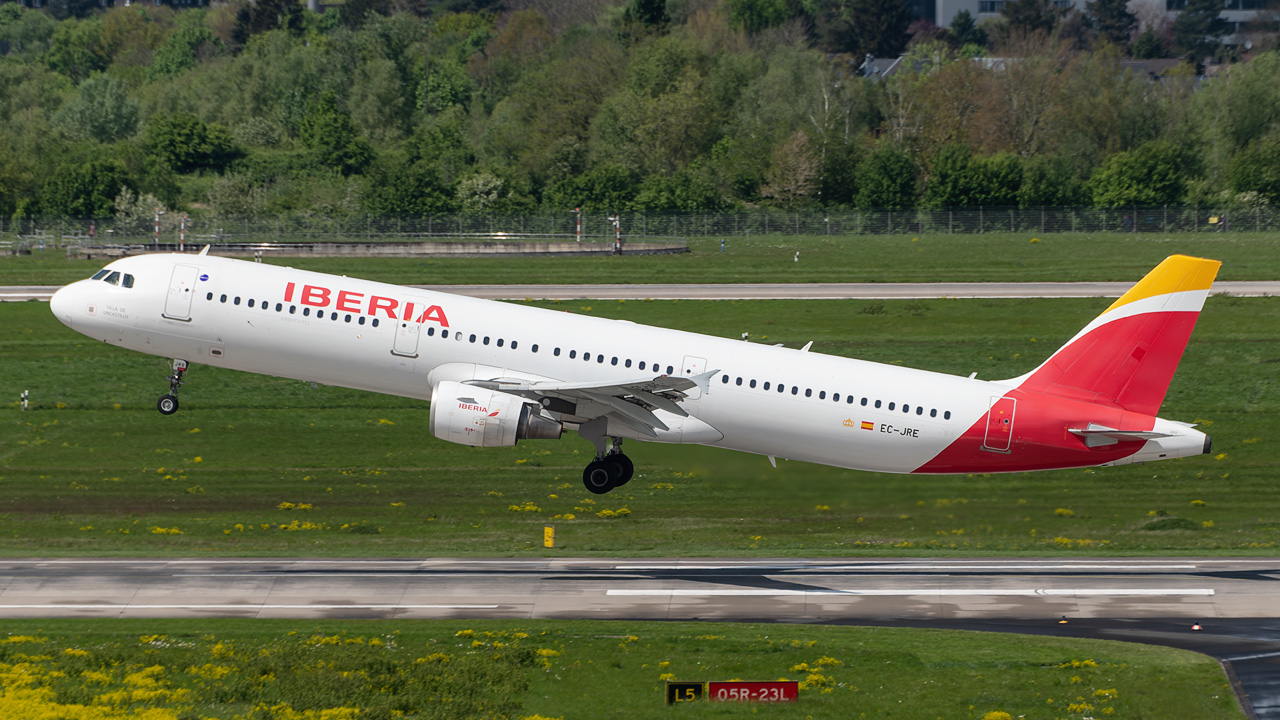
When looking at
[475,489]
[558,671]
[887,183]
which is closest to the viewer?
[558,671]

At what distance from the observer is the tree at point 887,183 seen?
133875 mm

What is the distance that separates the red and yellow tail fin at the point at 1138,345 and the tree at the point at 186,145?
11340 centimetres

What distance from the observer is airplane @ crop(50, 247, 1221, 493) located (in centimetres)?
4344

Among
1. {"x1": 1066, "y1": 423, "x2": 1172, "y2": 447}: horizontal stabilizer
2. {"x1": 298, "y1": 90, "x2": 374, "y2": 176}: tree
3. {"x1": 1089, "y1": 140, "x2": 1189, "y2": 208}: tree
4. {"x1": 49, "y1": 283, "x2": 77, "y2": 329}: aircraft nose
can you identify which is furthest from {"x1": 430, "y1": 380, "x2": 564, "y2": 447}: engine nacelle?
{"x1": 298, "y1": 90, "x2": 374, "y2": 176}: tree

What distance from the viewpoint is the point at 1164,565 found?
49.5m

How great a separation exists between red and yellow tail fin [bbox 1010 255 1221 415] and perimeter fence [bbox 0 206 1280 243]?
6592 centimetres

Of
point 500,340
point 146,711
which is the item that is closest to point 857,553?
point 500,340

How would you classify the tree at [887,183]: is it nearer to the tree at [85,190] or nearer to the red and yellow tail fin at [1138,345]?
the tree at [85,190]

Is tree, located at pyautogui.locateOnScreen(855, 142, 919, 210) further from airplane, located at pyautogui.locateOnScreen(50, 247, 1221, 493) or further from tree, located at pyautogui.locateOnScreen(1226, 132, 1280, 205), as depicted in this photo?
airplane, located at pyautogui.locateOnScreen(50, 247, 1221, 493)

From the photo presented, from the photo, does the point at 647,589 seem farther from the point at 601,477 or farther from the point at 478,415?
the point at 478,415

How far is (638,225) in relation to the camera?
4779 inches

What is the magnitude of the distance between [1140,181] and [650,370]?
10201cm

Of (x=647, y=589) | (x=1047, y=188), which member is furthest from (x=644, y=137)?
(x=647, y=589)

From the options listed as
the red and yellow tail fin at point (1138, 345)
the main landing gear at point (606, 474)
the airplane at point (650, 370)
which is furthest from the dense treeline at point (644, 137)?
the red and yellow tail fin at point (1138, 345)
